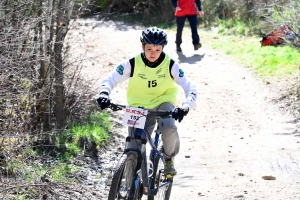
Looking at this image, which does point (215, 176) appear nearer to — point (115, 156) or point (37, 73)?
point (115, 156)

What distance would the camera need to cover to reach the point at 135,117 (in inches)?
214

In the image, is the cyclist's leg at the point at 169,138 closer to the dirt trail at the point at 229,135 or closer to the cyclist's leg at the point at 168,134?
the cyclist's leg at the point at 168,134

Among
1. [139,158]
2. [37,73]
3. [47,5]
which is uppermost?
[47,5]

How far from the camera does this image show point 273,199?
6.70m

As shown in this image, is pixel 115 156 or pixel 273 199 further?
pixel 115 156

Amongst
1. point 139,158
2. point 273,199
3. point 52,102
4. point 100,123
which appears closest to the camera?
point 139,158

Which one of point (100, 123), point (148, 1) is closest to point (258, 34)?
point (148, 1)

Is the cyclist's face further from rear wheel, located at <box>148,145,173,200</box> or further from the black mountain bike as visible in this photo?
rear wheel, located at <box>148,145,173,200</box>

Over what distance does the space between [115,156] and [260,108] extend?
3.43m

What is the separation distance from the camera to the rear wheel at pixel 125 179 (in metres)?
5.12

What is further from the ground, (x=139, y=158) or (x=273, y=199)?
(x=139, y=158)

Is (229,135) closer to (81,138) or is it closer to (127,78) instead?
(81,138)

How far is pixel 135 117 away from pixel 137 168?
0.45 meters

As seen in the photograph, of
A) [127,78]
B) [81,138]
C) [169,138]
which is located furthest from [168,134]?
[81,138]
